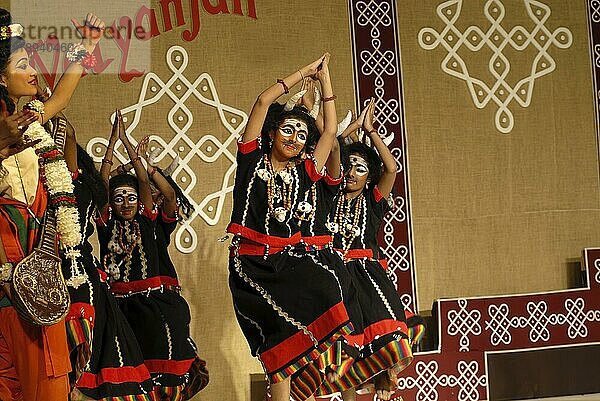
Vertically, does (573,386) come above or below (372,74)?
below

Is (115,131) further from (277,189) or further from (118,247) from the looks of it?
(277,189)

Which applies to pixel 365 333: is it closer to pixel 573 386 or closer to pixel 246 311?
pixel 246 311

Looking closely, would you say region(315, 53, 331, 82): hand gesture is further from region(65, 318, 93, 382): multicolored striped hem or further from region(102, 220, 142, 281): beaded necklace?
region(65, 318, 93, 382): multicolored striped hem

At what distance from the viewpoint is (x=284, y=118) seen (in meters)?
4.42

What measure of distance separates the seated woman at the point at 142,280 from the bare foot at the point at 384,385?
0.95 m

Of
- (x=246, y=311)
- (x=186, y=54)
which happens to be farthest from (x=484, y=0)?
(x=246, y=311)

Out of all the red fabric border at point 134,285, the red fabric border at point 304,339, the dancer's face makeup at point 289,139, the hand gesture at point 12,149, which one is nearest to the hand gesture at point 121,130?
the red fabric border at point 134,285

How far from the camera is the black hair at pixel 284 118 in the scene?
442 cm

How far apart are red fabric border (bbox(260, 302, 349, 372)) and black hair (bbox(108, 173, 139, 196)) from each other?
4.04ft

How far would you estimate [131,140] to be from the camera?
18.2 feet

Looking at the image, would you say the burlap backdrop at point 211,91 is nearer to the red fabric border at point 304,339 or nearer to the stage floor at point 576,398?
the red fabric border at point 304,339

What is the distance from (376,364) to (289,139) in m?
1.23

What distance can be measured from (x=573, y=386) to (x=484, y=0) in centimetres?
250

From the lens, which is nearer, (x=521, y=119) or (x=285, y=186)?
(x=285, y=186)
